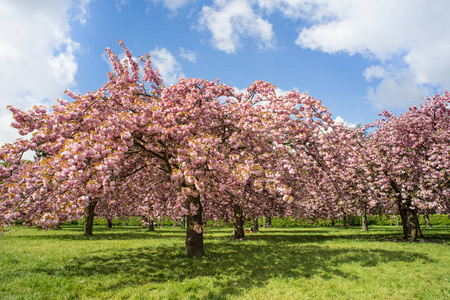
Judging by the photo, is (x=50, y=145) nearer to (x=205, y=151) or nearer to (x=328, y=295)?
(x=205, y=151)

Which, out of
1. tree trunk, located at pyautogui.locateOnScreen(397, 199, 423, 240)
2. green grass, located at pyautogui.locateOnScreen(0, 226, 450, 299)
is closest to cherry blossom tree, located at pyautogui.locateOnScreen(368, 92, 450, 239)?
tree trunk, located at pyautogui.locateOnScreen(397, 199, 423, 240)

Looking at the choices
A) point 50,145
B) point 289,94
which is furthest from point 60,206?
point 289,94

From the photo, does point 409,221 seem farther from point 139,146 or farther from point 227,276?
point 139,146

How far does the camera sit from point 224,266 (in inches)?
396

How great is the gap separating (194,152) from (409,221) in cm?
2033

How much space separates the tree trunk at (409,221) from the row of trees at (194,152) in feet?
0.46

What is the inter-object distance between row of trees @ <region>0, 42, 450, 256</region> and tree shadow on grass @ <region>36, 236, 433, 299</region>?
5.24 ft

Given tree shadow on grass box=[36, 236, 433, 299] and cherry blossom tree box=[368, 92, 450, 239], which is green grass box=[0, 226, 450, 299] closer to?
tree shadow on grass box=[36, 236, 433, 299]

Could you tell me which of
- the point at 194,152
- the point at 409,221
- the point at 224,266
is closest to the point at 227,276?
the point at 224,266

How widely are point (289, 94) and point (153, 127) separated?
21.4 feet

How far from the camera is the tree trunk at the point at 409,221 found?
62.6 feet

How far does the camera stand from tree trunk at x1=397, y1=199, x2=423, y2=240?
19.1m

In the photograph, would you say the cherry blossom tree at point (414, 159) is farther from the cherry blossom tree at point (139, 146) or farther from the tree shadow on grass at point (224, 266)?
the cherry blossom tree at point (139, 146)

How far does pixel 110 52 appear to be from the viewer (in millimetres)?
13266
